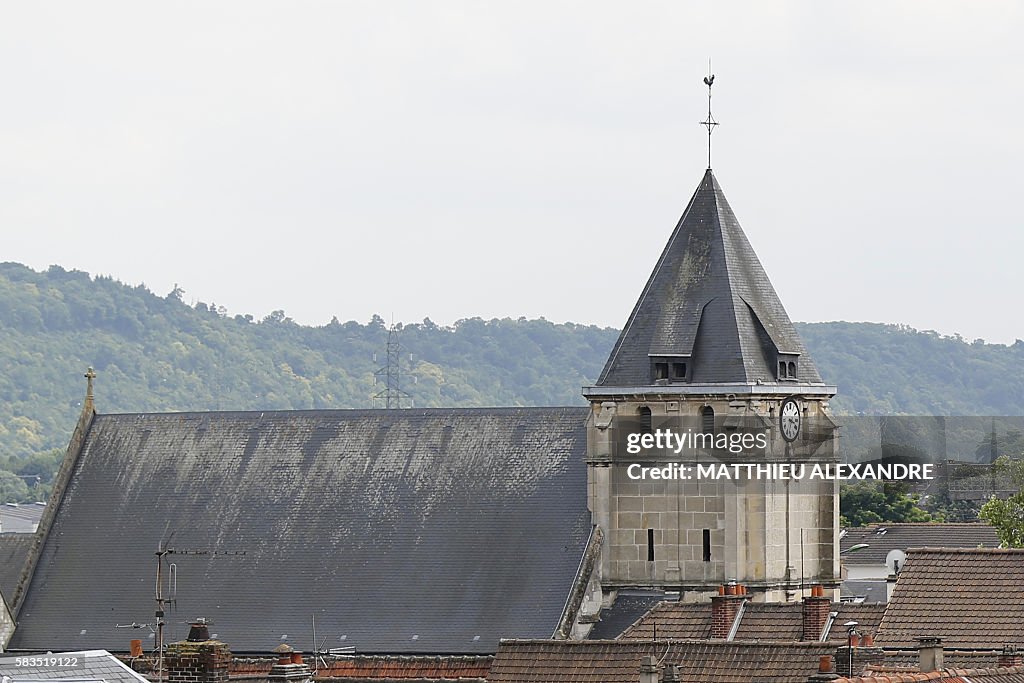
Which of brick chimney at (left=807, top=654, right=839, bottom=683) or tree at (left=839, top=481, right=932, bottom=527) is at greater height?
tree at (left=839, top=481, right=932, bottom=527)

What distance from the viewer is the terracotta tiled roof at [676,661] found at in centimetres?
4403

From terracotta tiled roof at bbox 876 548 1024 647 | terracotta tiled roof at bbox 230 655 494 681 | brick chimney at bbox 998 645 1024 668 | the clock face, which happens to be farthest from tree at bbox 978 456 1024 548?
brick chimney at bbox 998 645 1024 668

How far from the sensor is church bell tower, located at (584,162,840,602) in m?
64.8

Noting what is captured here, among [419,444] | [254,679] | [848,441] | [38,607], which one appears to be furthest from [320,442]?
[254,679]

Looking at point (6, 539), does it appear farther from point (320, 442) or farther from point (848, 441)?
point (848, 441)

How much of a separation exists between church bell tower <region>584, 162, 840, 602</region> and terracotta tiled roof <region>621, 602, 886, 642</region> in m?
6.94

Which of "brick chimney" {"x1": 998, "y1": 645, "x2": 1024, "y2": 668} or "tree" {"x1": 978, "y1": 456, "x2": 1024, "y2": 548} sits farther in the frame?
"tree" {"x1": 978, "y1": 456, "x2": 1024, "y2": 548}

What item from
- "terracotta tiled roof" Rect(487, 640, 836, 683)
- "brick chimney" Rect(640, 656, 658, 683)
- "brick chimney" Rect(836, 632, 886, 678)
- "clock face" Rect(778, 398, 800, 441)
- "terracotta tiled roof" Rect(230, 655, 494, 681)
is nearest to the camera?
"brick chimney" Rect(640, 656, 658, 683)

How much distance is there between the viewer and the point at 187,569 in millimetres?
69000

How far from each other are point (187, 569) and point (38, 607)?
3.80m

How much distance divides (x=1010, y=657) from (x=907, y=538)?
6848cm

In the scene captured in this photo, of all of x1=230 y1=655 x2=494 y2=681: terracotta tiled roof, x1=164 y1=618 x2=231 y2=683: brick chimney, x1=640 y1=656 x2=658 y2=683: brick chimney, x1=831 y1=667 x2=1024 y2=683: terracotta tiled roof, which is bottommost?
x1=831 y1=667 x2=1024 y2=683: terracotta tiled roof

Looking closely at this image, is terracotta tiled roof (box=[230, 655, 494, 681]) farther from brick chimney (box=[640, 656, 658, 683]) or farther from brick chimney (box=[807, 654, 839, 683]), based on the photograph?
brick chimney (box=[640, 656, 658, 683])

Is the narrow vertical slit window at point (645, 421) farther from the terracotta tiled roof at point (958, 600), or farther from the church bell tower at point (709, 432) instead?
the terracotta tiled roof at point (958, 600)
